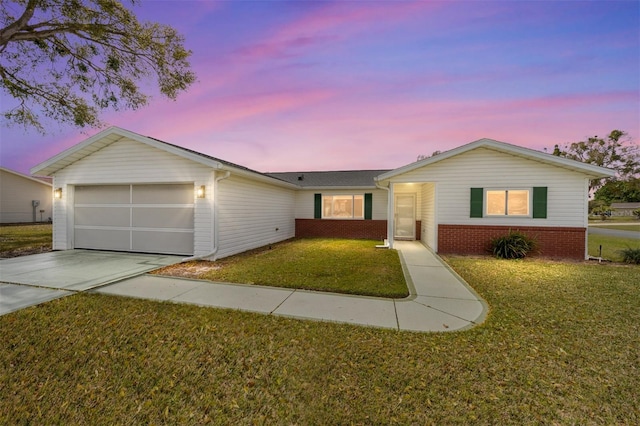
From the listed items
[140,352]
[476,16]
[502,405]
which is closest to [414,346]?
[502,405]

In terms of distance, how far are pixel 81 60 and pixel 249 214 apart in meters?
7.49

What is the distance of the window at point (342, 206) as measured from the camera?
43.8ft

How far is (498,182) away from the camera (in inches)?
346

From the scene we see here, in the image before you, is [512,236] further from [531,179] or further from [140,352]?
[140,352]

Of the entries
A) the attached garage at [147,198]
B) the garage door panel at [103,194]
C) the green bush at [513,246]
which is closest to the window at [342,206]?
the attached garage at [147,198]

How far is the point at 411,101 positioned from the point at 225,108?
342 inches

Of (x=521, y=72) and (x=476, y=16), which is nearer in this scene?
(x=476, y=16)

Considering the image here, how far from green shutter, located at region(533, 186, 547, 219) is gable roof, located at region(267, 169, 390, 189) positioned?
616 centimetres

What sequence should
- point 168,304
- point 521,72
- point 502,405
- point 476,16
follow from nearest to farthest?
point 502,405 < point 168,304 < point 476,16 < point 521,72

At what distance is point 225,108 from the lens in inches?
472

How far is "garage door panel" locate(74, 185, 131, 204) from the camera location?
339 inches

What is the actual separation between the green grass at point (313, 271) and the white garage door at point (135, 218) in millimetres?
1578

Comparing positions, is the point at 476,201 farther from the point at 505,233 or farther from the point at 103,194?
the point at 103,194

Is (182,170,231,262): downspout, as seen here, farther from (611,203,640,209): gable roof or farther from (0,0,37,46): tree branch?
(611,203,640,209): gable roof
